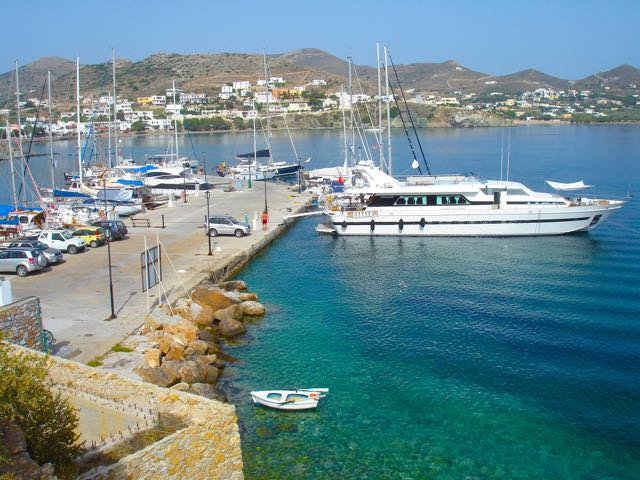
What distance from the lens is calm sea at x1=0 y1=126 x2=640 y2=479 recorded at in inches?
579

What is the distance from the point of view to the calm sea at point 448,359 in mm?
14703

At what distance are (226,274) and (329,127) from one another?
570ft

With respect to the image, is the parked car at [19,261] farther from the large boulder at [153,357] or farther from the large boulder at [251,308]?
the large boulder at [153,357]

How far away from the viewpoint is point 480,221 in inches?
1523

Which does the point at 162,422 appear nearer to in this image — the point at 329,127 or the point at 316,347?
the point at 316,347

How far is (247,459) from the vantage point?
14.4m

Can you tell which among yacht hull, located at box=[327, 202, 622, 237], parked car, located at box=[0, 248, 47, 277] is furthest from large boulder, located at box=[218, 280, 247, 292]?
yacht hull, located at box=[327, 202, 622, 237]

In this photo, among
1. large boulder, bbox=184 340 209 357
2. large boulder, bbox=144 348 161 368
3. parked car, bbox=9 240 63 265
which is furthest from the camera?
parked car, bbox=9 240 63 265

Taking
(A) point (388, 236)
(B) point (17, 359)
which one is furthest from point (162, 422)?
(A) point (388, 236)

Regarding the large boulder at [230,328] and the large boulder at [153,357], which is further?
the large boulder at [230,328]

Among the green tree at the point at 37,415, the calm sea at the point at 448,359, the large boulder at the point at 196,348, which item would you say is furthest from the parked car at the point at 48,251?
the green tree at the point at 37,415

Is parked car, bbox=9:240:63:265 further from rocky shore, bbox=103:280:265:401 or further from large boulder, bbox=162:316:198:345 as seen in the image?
large boulder, bbox=162:316:198:345

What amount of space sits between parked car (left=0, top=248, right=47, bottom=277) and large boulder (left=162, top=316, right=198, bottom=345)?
9432 mm

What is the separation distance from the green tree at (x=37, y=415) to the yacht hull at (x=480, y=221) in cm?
3185
